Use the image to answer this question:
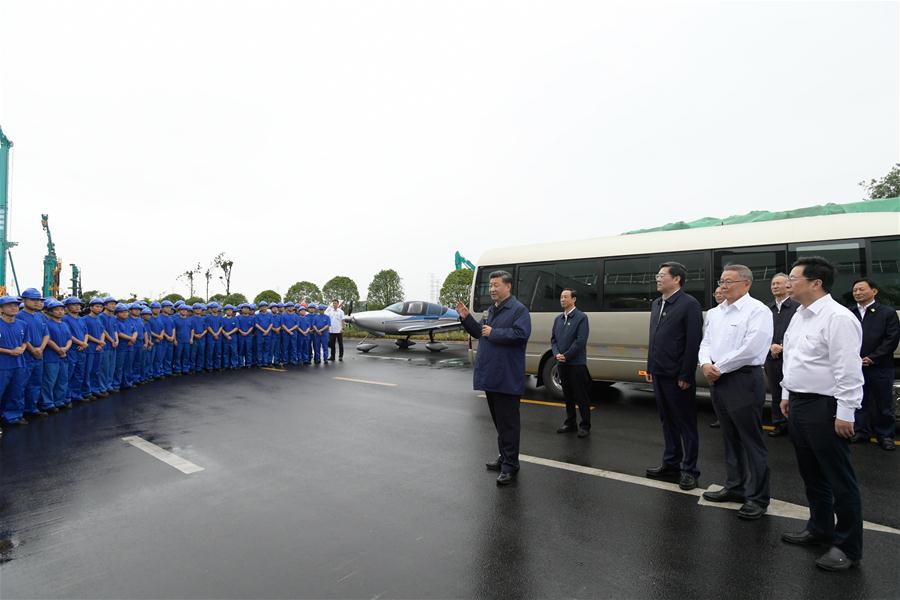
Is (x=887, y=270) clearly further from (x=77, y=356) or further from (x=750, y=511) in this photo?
(x=77, y=356)

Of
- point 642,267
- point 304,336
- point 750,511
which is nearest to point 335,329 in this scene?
point 304,336

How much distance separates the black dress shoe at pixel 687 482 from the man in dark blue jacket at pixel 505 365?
1427 millimetres

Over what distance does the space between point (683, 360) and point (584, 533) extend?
1.83 m

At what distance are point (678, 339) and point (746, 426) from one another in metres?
0.95

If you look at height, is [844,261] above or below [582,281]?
above

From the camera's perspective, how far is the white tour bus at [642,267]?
6137 millimetres

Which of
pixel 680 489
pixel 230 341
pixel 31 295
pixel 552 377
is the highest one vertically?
pixel 31 295

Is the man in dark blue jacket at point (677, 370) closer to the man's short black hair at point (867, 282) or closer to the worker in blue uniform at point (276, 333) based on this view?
the man's short black hair at point (867, 282)

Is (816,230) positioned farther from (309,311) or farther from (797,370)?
(309,311)

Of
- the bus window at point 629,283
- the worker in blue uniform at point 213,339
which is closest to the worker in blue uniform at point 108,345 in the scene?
the worker in blue uniform at point 213,339

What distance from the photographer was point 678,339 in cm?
437

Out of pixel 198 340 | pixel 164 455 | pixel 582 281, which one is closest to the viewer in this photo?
pixel 164 455

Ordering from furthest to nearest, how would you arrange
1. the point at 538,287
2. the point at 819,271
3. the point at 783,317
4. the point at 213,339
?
the point at 213,339, the point at 538,287, the point at 783,317, the point at 819,271

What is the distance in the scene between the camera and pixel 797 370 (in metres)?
3.12
